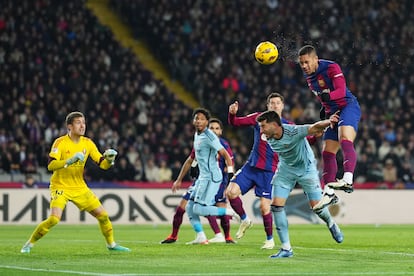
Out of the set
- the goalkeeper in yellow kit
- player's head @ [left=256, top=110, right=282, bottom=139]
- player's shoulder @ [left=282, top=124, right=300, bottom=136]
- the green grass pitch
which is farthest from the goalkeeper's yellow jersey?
player's shoulder @ [left=282, top=124, right=300, bottom=136]

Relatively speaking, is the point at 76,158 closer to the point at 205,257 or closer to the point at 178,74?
the point at 205,257

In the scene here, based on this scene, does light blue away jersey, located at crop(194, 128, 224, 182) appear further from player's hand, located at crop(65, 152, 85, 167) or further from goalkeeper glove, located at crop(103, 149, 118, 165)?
player's hand, located at crop(65, 152, 85, 167)

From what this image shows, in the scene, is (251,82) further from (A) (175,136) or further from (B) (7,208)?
(B) (7,208)

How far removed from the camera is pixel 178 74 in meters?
34.6

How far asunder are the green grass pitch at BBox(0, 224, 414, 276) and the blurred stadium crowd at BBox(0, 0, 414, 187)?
894 cm

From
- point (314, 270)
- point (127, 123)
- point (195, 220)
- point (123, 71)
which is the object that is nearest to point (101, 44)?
point (123, 71)

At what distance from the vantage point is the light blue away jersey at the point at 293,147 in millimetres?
13266

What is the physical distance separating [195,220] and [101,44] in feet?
56.5

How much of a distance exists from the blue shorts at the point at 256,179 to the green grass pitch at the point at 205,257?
2.90ft

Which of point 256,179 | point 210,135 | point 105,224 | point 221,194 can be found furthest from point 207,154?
point 105,224

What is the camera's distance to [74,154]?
48.5ft

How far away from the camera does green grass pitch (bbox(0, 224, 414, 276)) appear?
11500 mm

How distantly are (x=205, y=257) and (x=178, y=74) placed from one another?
21.3m

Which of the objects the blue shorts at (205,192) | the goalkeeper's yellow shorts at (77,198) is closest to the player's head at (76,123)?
the goalkeeper's yellow shorts at (77,198)
